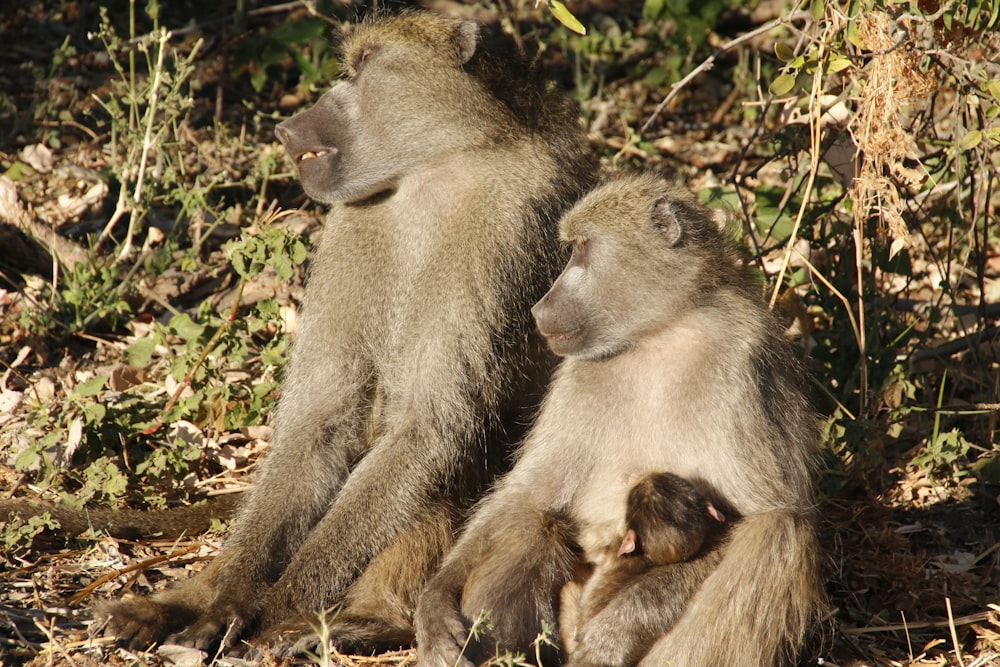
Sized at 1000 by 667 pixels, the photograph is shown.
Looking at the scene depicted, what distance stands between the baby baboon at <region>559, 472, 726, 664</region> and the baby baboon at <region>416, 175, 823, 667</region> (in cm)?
3

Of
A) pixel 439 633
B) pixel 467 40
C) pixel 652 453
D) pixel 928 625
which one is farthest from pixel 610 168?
pixel 439 633

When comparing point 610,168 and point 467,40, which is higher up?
point 467,40

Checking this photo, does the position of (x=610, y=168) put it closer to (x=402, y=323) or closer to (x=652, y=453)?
(x=402, y=323)

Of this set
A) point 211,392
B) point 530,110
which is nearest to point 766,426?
point 530,110

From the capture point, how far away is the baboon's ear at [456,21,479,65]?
130 inches

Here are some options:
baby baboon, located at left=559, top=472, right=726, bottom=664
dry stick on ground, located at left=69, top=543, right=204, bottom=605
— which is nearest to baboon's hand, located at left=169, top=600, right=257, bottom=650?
dry stick on ground, located at left=69, top=543, right=204, bottom=605

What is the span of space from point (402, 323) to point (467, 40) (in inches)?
32.8

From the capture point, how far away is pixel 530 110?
3.41 m

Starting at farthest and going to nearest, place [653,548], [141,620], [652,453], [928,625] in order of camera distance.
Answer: [928,625] → [652,453] → [141,620] → [653,548]

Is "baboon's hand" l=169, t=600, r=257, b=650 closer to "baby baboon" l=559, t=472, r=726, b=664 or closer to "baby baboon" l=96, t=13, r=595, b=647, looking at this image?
"baby baboon" l=96, t=13, r=595, b=647

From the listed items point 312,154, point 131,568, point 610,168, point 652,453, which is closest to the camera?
point 652,453

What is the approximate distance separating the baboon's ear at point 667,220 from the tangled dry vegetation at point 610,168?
346 millimetres

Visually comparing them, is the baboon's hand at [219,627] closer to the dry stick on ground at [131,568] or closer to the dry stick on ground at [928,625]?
the dry stick on ground at [131,568]

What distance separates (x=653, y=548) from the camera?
2707mm
